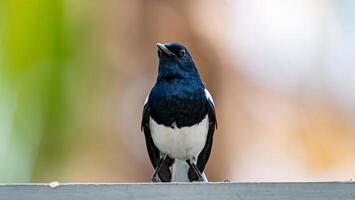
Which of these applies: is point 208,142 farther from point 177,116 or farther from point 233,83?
point 233,83

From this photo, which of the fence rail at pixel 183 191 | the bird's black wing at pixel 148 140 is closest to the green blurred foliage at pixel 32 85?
the bird's black wing at pixel 148 140

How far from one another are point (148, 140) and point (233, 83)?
1.97 ft

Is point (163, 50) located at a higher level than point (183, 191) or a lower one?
higher

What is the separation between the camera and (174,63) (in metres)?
3.09

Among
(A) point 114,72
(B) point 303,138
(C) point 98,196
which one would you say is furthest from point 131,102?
(C) point 98,196

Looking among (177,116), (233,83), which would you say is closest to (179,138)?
(177,116)

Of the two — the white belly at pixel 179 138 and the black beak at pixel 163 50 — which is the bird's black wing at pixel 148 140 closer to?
the white belly at pixel 179 138

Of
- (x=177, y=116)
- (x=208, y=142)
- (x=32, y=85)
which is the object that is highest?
(x=32, y=85)

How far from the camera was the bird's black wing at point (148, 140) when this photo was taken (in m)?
3.11

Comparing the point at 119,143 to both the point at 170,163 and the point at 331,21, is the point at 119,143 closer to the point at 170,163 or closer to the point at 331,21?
the point at 170,163

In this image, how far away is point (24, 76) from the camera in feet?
9.34

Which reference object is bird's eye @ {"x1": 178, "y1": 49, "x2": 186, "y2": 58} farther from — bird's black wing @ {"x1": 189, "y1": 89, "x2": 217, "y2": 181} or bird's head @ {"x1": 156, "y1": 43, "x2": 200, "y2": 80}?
bird's black wing @ {"x1": 189, "y1": 89, "x2": 217, "y2": 181}

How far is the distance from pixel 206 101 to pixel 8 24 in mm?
802

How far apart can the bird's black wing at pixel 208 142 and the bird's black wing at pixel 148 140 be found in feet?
0.48
